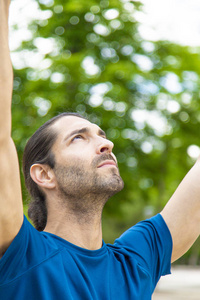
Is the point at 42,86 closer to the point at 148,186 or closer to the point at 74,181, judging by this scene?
the point at 148,186

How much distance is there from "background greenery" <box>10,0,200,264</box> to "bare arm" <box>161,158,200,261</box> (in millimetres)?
6281

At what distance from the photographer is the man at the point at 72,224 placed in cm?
150

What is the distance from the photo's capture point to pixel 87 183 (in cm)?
197

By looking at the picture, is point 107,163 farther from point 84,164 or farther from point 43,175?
point 43,175

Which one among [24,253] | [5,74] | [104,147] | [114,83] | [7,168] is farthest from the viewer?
[114,83]

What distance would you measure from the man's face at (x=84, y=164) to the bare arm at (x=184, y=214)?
38 centimetres

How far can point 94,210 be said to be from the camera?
80.0 inches

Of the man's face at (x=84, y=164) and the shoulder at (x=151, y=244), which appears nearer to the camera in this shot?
the man's face at (x=84, y=164)

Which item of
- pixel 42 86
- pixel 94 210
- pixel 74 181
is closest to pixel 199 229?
pixel 94 210

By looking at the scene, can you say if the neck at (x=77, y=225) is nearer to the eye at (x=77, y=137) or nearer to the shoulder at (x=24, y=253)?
the shoulder at (x=24, y=253)

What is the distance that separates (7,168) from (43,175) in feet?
2.20

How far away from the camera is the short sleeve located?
209 cm

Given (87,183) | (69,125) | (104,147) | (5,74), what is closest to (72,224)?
Result: (87,183)

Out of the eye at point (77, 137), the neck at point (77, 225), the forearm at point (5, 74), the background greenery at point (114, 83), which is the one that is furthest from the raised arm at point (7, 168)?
the background greenery at point (114, 83)
